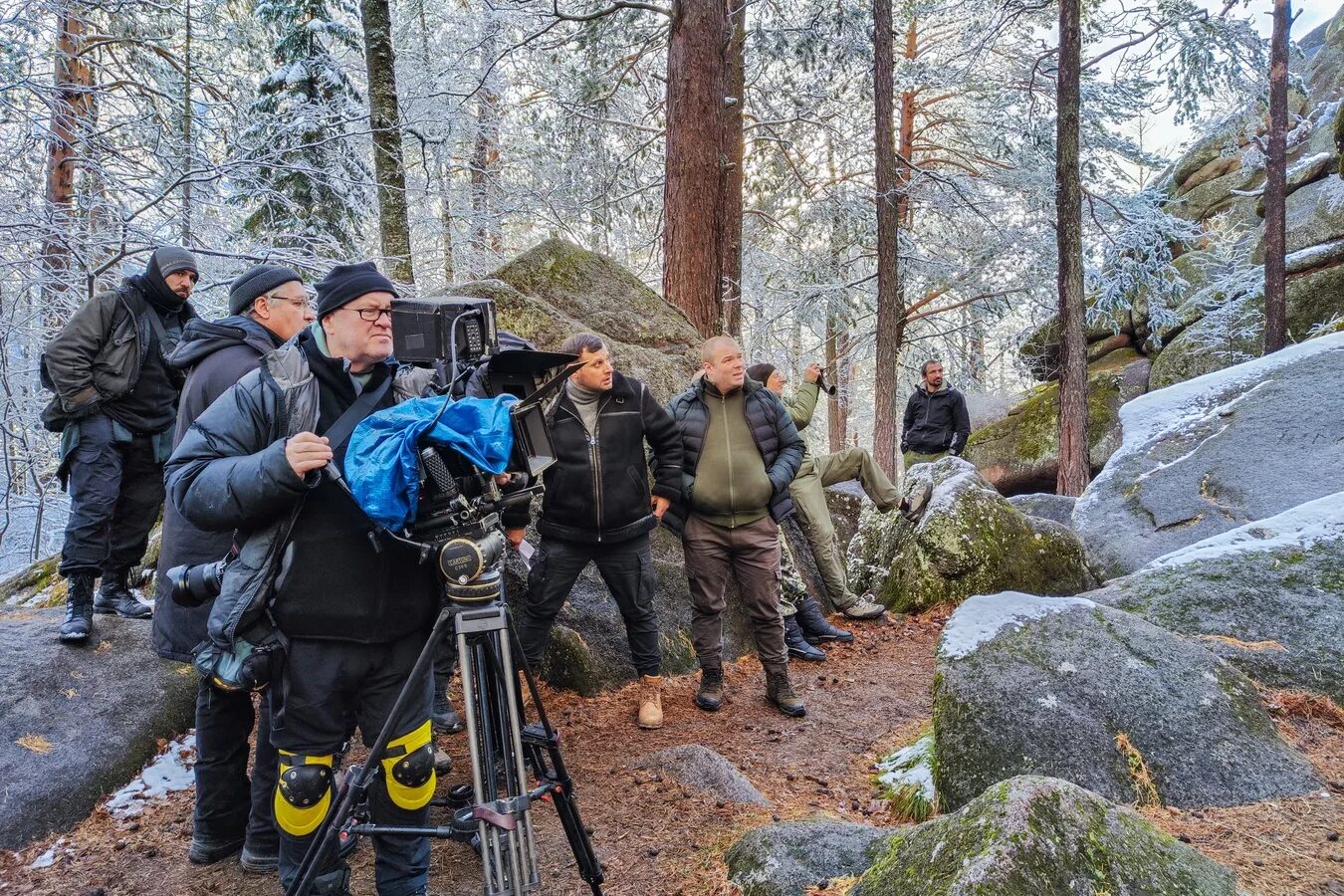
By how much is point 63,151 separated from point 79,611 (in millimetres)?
5526

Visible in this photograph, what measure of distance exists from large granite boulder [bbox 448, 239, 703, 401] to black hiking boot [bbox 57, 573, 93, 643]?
3.23m

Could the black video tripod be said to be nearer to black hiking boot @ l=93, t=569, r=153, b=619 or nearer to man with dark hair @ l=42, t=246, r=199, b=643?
man with dark hair @ l=42, t=246, r=199, b=643

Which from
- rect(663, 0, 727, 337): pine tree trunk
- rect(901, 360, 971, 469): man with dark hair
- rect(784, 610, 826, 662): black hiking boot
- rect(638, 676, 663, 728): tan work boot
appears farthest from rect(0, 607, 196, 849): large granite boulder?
rect(901, 360, 971, 469): man with dark hair

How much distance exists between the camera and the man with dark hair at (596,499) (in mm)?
4590

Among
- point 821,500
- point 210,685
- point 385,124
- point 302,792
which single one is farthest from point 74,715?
point 385,124

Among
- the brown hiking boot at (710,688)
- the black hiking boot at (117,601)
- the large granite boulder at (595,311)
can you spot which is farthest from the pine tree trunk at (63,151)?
the brown hiking boot at (710,688)

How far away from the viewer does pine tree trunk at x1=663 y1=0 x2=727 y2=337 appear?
7.93 m

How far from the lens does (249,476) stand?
92.2 inches

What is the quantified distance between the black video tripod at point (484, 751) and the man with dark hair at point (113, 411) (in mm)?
2967

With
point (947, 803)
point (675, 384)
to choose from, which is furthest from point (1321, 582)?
point (675, 384)

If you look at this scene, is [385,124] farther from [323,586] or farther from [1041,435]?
[1041,435]

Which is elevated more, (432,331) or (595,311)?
(595,311)

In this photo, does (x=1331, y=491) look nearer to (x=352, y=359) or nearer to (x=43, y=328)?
(x=352, y=359)

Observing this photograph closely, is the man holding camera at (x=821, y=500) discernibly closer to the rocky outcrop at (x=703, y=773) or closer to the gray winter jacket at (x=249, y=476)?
the rocky outcrop at (x=703, y=773)
